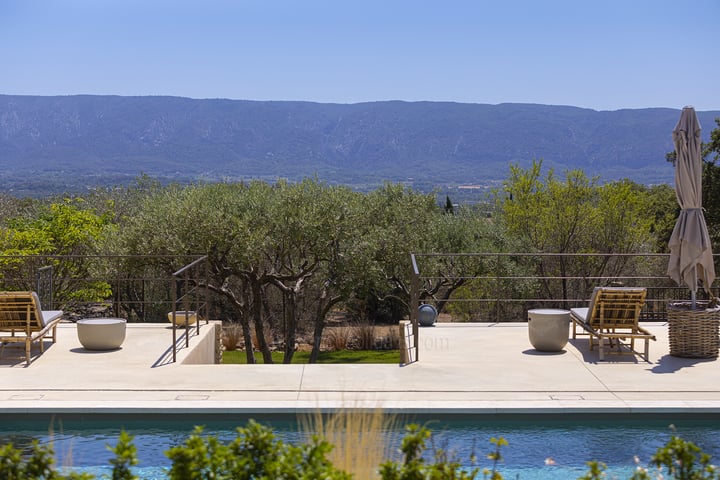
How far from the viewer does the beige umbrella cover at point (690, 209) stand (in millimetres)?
9078

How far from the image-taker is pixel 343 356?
20078 millimetres

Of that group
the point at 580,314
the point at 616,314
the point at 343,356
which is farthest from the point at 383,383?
the point at 343,356

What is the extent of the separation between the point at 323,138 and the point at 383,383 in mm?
164275

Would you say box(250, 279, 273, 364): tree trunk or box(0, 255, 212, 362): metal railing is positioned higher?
box(0, 255, 212, 362): metal railing

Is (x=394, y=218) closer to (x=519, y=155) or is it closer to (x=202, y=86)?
(x=202, y=86)

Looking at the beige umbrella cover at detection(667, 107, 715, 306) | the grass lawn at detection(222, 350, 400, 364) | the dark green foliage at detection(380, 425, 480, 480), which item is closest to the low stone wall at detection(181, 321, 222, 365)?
the beige umbrella cover at detection(667, 107, 715, 306)

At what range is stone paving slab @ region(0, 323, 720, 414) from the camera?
7102mm

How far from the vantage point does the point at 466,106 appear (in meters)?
178

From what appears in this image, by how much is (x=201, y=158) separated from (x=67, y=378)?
151 m

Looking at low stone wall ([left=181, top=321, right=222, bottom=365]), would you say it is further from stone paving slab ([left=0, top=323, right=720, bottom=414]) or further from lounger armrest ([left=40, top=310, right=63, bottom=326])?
lounger armrest ([left=40, top=310, right=63, bottom=326])

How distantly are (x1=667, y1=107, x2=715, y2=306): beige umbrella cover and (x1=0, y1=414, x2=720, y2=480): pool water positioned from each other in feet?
8.33

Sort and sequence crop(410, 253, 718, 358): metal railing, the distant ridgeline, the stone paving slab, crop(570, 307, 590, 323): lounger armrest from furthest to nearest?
the distant ridgeline
crop(410, 253, 718, 358): metal railing
crop(570, 307, 590, 323): lounger armrest
the stone paving slab

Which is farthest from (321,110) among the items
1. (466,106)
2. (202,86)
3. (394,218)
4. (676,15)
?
(394,218)

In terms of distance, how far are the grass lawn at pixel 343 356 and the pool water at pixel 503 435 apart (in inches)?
458
